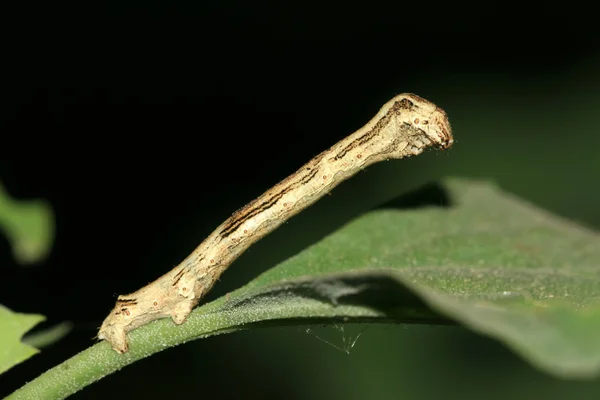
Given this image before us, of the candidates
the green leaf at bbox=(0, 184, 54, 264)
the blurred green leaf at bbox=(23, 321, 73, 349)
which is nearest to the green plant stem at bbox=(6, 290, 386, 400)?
the blurred green leaf at bbox=(23, 321, 73, 349)

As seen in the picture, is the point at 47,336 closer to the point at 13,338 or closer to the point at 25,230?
the point at 13,338

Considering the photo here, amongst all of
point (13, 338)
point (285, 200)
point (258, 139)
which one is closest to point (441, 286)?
point (285, 200)

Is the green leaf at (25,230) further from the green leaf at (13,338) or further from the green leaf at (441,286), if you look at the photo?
the green leaf at (441,286)

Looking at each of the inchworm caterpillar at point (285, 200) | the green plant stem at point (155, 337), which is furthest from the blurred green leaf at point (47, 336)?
the green plant stem at point (155, 337)

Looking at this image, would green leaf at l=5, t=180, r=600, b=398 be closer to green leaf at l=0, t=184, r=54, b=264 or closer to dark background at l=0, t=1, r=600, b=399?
green leaf at l=0, t=184, r=54, b=264

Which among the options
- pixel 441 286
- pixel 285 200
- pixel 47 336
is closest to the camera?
pixel 441 286

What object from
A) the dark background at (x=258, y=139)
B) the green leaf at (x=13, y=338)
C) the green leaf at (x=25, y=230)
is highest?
the dark background at (x=258, y=139)
